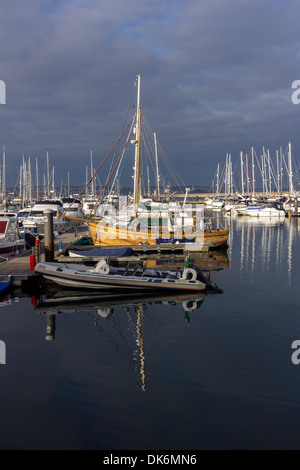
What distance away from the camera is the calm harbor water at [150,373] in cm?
771

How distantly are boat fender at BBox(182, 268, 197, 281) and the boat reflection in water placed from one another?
0.76 m

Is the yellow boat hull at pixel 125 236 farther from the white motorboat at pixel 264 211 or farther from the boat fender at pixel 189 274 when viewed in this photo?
the white motorboat at pixel 264 211

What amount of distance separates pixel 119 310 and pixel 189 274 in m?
3.91

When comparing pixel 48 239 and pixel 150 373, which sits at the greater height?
pixel 48 239

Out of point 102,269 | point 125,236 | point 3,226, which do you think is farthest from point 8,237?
point 125,236

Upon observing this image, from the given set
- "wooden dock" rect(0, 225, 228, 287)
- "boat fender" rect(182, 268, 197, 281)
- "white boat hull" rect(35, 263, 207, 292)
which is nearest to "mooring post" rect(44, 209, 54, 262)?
"wooden dock" rect(0, 225, 228, 287)

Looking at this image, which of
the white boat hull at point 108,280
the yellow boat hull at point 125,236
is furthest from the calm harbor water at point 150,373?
the yellow boat hull at point 125,236

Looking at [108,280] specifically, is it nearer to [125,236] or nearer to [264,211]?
[125,236]

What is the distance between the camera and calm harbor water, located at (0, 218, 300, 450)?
771 cm

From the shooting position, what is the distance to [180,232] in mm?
31375

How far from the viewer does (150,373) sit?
409 inches

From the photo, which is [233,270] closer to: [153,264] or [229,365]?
[153,264]

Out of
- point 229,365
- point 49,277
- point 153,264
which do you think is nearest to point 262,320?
point 229,365
